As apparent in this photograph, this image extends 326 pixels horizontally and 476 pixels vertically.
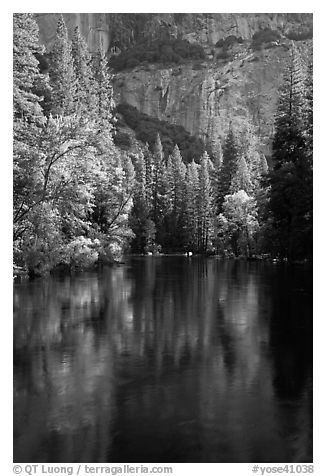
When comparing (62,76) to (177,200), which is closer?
(62,76)

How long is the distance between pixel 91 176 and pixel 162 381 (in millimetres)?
23503

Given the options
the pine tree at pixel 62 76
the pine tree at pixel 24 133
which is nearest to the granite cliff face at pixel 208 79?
the pine tree at pixel 62 76

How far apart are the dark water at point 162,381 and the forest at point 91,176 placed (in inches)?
307

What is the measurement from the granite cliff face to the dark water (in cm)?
13592

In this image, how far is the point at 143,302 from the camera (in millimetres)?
19312

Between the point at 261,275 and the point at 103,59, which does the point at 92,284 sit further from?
the point at 103,59

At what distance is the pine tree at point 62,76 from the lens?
38812 millimetres

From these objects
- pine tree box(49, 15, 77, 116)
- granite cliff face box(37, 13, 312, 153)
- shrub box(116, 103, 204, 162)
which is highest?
granite cliff face box(37, 13, 312, 153)

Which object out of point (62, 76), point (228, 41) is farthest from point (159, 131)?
point (62, 76)

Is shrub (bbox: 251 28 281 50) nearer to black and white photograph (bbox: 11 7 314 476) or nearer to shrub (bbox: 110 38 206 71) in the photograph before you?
shrub (bbox: 110 38 206 71)

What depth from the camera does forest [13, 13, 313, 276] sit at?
2570 centimetres

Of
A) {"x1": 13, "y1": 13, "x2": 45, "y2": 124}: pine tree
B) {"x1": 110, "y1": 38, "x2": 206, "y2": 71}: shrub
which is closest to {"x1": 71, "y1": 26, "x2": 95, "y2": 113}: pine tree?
{"x1": 13, "y1": 13, "x2": 45, "y2": 124}: pine tree

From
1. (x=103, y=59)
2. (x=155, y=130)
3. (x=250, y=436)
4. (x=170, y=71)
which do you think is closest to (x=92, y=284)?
(x=250, y=436)

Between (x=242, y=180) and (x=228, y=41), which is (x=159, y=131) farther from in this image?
(x=242, y=180)
